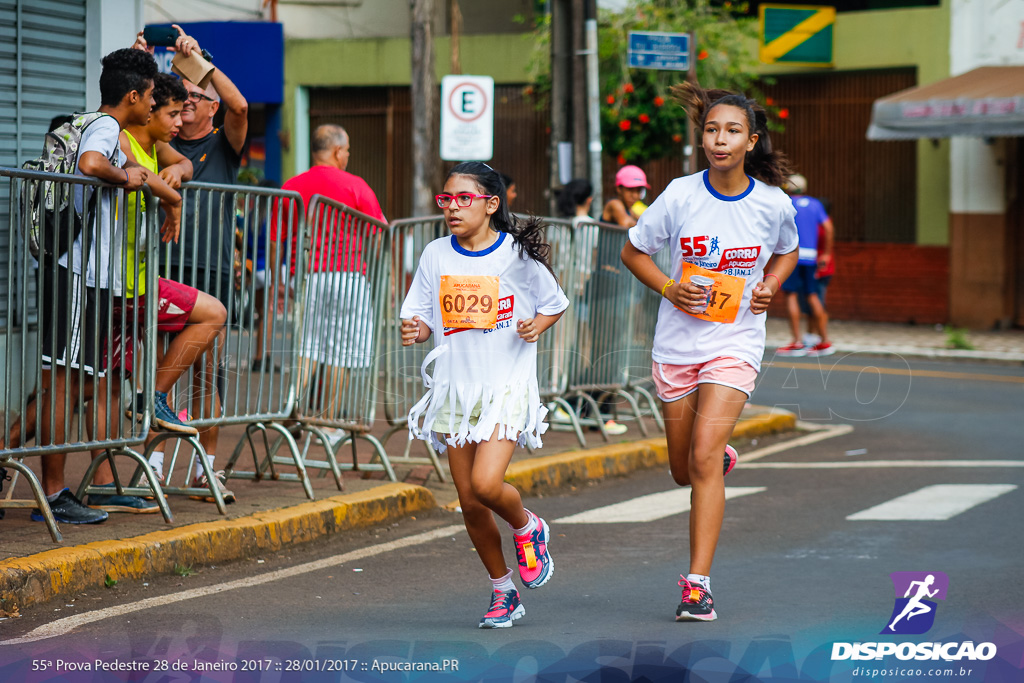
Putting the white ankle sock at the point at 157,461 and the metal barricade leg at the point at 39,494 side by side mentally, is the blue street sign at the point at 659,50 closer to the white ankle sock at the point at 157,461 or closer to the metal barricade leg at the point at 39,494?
the white ankle sock at the point at 157,461

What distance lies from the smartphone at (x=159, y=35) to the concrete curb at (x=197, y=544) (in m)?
2.55

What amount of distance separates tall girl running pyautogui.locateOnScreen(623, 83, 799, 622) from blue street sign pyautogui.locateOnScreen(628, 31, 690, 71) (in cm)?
794

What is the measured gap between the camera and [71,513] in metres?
6.65

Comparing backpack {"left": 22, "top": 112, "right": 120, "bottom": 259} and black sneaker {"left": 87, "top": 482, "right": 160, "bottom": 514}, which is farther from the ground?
backpack {"left": 22, "top": 112, "right": 120, "bottom": 259}

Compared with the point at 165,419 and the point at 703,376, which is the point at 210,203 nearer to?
the point at 165,419

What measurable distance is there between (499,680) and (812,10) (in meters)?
19.2

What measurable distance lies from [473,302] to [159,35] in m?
3.41

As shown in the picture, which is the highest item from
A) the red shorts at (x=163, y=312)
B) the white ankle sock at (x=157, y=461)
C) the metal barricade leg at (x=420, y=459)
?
the red shorts at (x=163, y=312)

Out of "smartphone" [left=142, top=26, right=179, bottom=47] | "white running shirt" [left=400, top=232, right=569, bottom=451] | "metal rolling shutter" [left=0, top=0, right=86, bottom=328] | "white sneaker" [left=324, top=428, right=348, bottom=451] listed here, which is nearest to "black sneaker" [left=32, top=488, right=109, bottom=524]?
"white sneaker" [left=324, top=428, right=348, bottom=451]

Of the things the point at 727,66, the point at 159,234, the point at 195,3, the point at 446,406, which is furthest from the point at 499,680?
the point at 195,3

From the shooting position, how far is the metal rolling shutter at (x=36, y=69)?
9.51m

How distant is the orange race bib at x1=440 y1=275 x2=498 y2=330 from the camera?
546cm

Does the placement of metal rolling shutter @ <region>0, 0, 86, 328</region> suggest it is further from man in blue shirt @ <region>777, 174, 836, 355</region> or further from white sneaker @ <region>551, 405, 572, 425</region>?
man in blue shirt @ <region>777, 174, 836, 355</region>

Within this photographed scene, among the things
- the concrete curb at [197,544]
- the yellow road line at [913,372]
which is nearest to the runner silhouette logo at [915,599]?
the concrete curb at [197,544]
